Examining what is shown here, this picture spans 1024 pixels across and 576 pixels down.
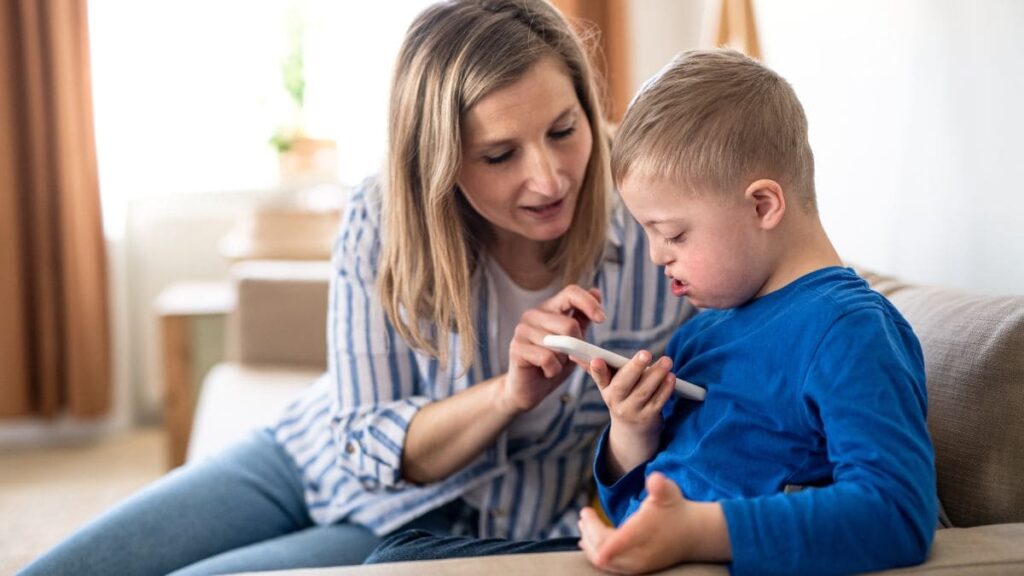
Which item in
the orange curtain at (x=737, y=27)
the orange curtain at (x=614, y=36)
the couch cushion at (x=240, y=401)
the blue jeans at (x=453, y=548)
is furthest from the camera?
the orange curtain at (x=614, y=36)

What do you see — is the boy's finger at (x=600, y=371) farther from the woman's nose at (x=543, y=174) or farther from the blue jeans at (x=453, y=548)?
the woman's nose at (x=543, y=174)

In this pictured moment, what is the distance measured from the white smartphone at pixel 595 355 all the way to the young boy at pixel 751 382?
1cm

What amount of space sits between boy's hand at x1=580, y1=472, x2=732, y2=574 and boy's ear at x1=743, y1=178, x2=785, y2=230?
278mm

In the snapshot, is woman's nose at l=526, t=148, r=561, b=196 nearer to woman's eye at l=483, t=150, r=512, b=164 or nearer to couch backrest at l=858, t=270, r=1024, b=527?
woman's eye at l=483, t=150, r=512, b=164

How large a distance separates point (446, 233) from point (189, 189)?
117 inches

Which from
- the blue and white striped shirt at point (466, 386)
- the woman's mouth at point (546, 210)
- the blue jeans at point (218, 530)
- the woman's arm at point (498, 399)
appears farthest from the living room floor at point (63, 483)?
the woman's mouth at point (546, 210)

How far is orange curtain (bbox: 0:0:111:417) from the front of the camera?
139 inches

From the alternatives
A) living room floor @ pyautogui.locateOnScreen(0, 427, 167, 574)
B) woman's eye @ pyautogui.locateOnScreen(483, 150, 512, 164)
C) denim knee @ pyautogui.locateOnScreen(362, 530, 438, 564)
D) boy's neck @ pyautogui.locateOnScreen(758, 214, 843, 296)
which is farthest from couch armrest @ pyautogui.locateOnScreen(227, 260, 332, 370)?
boy's neck @ pyautogui.locateOnScreen(758, 214, 843, 296)

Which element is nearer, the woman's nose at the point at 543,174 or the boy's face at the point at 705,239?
the boy's face at the point at 705,239

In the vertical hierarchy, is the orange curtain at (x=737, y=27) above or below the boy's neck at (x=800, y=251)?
above

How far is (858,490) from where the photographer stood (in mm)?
823

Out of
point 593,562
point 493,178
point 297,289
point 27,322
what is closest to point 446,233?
point 493,178

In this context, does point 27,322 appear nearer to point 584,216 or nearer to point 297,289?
point 297,289

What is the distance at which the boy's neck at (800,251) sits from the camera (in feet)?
3.32
